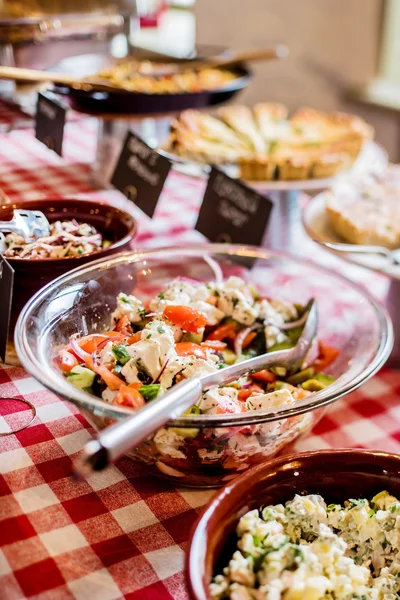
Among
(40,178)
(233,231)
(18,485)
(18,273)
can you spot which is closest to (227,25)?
(40,178)

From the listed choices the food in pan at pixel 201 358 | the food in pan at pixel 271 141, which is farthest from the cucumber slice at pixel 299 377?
the food in pan at pixel 271 141

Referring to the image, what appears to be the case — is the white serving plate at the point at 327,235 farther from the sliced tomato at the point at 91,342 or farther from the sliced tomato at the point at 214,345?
the sliced tomato at the point at 91,342

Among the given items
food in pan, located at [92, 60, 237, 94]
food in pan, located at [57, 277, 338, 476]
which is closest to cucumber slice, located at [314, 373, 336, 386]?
food in pan, located at [57, 277, 338, 476]

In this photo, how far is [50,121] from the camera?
1509 mm

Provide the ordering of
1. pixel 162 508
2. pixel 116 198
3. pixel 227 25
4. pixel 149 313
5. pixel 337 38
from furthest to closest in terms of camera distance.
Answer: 1. pixel 227 25
2. pixel 337 38
3. pixel 116 198
4. pixel 149 313
5. pixel 162 508

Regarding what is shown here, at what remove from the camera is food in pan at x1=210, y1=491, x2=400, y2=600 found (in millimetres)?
597

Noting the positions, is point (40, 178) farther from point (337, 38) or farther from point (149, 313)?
point (337, 38)

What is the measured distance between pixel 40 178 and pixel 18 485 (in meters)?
1.14

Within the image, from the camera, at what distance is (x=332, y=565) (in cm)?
63

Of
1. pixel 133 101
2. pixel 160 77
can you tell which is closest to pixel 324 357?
pixel 133 101

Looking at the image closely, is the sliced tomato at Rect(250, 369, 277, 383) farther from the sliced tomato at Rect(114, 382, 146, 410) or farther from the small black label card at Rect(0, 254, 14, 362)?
the small black label card at Rect(0, 254, 14, 362)

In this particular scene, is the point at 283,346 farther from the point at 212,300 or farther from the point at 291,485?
the point at 291,485

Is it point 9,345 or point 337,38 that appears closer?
point 9,345

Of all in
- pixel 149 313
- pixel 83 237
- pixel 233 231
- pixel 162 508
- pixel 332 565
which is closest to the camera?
pixel 332 565
